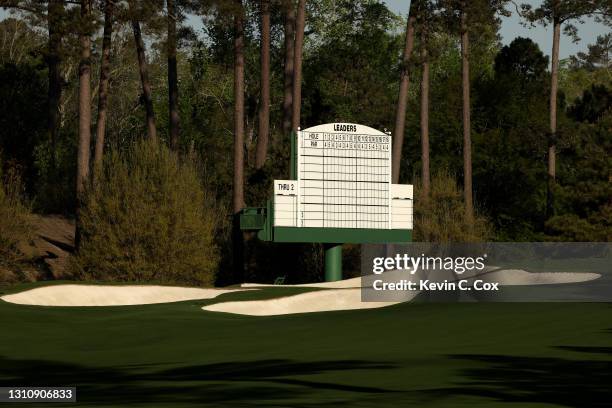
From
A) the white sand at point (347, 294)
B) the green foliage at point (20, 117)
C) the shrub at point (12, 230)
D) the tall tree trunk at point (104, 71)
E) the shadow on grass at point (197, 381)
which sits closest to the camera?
the shadow on grass at point (197, 381)

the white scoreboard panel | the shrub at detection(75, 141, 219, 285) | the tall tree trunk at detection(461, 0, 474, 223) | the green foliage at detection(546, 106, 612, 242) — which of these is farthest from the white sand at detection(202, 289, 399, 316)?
the tall tree trunk at detection(461, 0, 474, 223)

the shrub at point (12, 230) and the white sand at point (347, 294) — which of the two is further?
the shrub at point (12, 230)

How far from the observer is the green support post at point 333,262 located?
45.6 m

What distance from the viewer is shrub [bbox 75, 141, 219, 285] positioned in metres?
46.9

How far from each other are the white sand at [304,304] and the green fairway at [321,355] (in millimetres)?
1422

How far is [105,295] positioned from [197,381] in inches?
852

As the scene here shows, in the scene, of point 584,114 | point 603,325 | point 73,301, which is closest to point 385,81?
point 584,114

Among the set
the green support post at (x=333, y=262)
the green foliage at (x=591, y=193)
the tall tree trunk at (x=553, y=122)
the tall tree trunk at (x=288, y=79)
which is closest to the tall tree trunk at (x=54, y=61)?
the tall tree trunk at (x=288, y=79)

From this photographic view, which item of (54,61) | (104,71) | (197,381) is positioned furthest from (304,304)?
(54,61)

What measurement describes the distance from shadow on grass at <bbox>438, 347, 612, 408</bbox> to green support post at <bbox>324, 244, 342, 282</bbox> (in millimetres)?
23887

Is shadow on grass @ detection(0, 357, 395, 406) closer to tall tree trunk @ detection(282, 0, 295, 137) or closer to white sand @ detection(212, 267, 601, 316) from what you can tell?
white sand @ detection(212, 267, 601, 316)

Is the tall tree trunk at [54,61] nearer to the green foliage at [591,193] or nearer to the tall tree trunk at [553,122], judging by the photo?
the green foliage at [591,193]

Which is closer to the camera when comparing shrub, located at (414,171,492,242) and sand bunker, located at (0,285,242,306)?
sand bunker, located at (0,285,242,306)

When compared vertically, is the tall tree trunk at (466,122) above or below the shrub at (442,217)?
above
